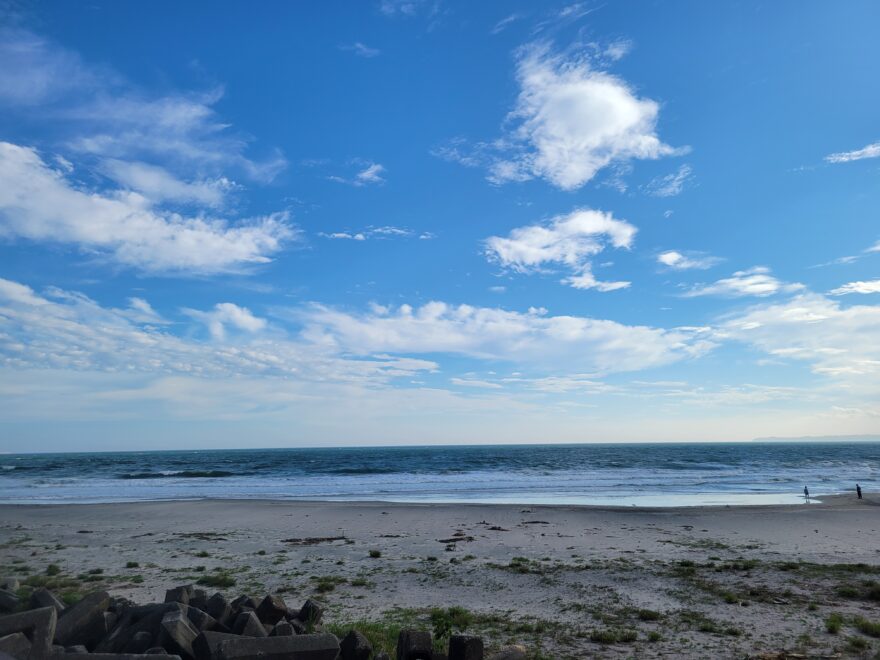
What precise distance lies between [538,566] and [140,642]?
9.10 metres

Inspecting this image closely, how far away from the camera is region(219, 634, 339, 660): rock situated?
5387mm

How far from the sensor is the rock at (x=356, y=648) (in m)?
6.08

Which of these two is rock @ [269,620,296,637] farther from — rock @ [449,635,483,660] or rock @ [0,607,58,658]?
rock @ [0,607,58,658]

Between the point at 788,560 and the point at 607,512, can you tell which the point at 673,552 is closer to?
the point at 788,560

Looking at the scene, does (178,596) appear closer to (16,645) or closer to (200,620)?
(200,620)

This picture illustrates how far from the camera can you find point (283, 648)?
5.57 m

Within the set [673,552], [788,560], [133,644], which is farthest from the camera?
[673,552]

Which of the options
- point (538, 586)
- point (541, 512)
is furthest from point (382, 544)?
point (541, 512)

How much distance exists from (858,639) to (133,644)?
8.77 m

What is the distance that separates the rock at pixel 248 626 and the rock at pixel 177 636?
1.60ft

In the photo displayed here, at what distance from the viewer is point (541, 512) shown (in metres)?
23.6

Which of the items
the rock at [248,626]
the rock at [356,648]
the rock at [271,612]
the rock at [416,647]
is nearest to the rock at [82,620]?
the rock at [248,626]

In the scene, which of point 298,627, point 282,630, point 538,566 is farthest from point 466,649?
point 538,566

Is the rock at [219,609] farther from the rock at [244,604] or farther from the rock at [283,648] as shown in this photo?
the rock at [283,648]
